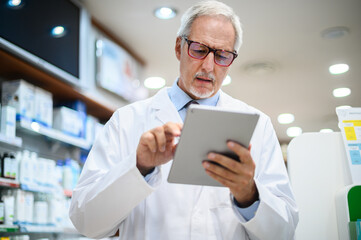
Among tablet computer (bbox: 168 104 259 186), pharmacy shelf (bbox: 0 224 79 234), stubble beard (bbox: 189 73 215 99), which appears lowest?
pharmacy shelf (bbox: 0 224 79 234)

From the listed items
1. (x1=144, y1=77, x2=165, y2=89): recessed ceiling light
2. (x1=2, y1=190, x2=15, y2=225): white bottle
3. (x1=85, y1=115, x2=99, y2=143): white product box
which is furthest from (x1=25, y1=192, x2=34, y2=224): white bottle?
(x1=144, y1=77, x2=165, y2=89): recessed ceiling light

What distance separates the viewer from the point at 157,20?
4.43m

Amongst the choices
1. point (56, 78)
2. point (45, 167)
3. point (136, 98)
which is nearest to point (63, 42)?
point (56, 78)

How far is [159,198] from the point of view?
1441 mm

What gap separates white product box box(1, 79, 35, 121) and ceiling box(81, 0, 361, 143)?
1.40m

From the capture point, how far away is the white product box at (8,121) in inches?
107

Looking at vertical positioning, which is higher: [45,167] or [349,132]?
[45,167]

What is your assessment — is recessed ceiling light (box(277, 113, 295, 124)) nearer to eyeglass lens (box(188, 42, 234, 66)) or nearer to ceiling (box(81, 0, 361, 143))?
ceiling (box(81, 0, 361, 143))

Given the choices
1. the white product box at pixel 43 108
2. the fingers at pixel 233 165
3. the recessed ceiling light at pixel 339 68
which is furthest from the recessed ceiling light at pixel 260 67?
the fingers at pixel 233 165

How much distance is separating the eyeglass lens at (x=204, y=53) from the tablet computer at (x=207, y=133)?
60 cm

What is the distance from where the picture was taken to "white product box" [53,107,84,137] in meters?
3.40

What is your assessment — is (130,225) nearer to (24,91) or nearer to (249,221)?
(249,221)

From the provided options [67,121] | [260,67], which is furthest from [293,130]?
[67,121]

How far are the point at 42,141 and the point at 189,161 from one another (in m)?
2.58
